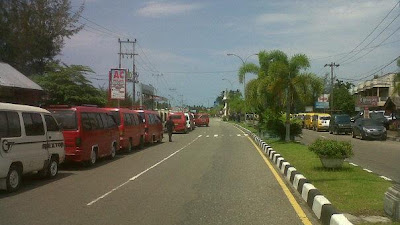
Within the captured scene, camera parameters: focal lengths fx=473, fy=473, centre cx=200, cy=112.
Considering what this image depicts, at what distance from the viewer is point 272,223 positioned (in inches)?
290

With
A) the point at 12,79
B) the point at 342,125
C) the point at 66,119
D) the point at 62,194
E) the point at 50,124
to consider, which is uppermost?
the point at 12,79

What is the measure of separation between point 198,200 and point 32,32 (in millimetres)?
24380

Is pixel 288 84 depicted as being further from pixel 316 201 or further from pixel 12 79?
pixel 316 201

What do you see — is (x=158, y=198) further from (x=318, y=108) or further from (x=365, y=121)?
(x=318, y=108)

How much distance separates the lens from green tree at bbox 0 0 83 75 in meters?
29.3

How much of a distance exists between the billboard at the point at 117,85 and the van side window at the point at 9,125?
25562 mm

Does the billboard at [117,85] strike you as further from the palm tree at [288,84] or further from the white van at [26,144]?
the white van at [26,144]

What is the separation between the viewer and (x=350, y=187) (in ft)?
33.0

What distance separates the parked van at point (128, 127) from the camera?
67.1 feet

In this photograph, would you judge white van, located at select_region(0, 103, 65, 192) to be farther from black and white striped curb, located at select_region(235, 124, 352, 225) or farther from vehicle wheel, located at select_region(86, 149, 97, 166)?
black and white striped curb, located at select_region(235, 124, 352, 225)

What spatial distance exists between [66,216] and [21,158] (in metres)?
3.32

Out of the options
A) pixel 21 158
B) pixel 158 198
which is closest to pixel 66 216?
pixel 158 198

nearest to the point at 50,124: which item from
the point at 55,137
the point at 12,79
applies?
the point at 55,137

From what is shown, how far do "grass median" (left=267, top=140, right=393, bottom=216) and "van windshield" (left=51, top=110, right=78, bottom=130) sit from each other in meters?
7.02
